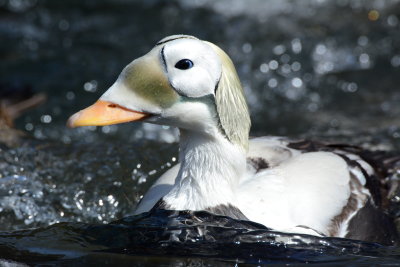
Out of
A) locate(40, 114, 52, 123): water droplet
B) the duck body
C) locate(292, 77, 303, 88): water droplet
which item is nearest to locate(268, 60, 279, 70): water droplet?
locate(292, 77, 303, 88): water droplet

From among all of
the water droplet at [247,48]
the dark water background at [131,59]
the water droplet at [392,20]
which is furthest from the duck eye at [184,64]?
the water droplet at [392,20]

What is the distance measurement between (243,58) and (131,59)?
3.66 feet

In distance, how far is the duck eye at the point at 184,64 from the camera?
3.43m

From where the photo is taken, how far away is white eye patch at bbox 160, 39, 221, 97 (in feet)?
11.3

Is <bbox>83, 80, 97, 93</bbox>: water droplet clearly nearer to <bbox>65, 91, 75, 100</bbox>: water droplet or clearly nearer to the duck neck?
<bbox>65, 91, 75, 100</bbox>: water droplet

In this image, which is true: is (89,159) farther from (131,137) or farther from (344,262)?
(344,262)

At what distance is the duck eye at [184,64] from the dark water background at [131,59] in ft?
5.49

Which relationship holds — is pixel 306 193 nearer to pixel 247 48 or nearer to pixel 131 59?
pixel 247 48

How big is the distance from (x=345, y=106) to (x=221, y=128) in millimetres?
3803

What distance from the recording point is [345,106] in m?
7.21

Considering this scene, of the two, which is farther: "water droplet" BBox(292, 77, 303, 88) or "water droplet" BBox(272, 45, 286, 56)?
"water droplet" BBox(272, 45, 286, 56)

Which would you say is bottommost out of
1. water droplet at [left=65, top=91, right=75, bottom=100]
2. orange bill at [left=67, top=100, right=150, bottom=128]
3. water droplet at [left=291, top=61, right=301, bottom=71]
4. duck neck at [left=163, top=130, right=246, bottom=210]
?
duck neck at [left=163, top=130, right=246, bottom=210]

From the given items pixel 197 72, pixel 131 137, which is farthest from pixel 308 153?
pixel 131 137

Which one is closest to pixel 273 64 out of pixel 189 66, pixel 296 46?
pixel 296 46
